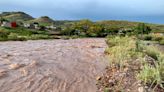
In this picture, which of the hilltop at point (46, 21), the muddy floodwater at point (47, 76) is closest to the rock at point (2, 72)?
the muddy floodwater at point (47, 76)

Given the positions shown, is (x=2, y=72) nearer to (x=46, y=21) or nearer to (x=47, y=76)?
(x=47, y=76)

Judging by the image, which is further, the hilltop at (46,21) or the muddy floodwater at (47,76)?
the hilltop at (46,21)

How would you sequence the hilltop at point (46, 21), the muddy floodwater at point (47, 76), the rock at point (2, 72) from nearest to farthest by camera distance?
the muddy floodwater at point (47, 76) < the rock at point (2, 72) < the hilltop at point (46, 21)

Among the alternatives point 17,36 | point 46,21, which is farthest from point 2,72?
point 46,21

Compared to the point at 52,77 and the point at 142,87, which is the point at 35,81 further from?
the point at 142,87

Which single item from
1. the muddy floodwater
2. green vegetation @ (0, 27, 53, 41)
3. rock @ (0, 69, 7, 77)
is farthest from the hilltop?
rock @ (0, 69, 7, 77)

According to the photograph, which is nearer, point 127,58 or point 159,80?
point 159,80

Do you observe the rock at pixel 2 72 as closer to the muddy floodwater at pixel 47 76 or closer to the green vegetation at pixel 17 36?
the muddy floodwater at pixel 47 76

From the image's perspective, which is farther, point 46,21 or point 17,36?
point 46,21

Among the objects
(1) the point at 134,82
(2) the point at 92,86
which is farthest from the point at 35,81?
(1) the point at 134,82

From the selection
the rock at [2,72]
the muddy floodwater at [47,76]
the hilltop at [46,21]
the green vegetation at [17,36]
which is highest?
the rock at [2,72]

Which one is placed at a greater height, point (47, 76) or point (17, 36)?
point (47, 76)

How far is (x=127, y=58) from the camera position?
50.3 feet

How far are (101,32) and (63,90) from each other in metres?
67.4
